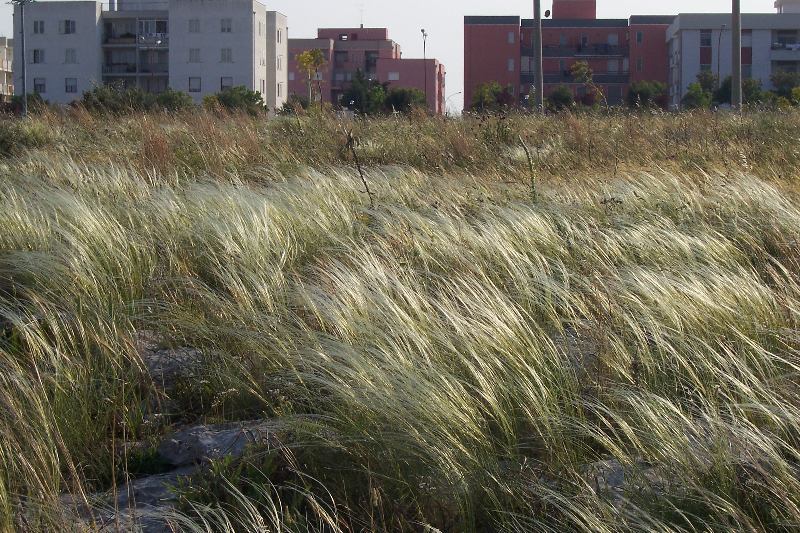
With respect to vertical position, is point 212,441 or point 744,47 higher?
point 744,47

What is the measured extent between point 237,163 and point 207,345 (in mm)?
5701

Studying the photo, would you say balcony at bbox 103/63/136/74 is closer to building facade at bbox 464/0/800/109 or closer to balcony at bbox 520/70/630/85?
building facade at bbox 464/0/800/109

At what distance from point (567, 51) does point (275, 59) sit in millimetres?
24845

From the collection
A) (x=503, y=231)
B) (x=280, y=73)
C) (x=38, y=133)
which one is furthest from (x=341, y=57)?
(x=503, y=231)

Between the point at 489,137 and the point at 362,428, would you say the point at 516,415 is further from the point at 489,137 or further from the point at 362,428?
the point at 489,137

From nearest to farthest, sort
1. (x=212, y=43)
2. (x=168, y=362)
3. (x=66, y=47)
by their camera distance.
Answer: (x=168, y=362) < (x=212, y=43) < (x=66, y=47)

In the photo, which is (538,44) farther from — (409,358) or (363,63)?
(363,63)

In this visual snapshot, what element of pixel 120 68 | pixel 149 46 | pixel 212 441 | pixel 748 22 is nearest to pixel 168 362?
pixel 212 441

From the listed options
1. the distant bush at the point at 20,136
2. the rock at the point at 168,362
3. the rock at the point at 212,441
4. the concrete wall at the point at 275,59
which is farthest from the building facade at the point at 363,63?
the rock at the point at 212,441

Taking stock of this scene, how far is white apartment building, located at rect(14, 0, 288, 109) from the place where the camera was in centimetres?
7700

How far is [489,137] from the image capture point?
36.1 ft

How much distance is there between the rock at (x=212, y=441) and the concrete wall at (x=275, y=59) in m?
80.5

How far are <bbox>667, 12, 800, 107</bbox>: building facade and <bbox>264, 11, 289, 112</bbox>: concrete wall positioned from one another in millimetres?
32225

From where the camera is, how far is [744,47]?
78000 mm
